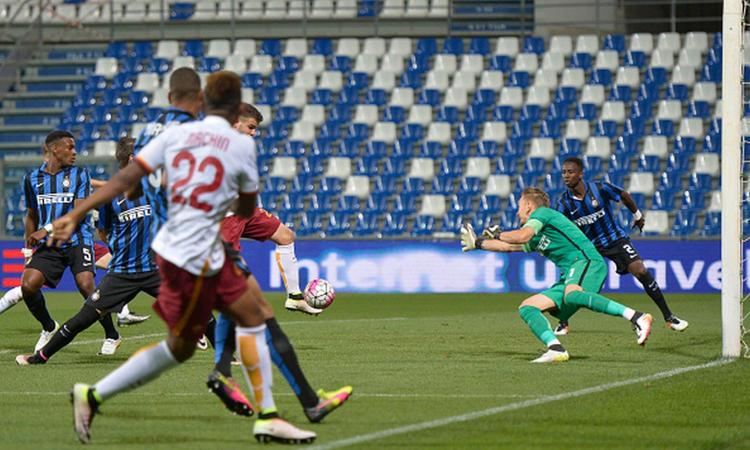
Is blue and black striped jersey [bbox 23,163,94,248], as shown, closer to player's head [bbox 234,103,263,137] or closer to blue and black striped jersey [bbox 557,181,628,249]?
player's head [bbox 234,103,263,137]

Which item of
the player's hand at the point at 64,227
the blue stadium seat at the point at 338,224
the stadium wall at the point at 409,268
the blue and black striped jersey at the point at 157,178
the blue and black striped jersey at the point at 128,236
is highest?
the blue and black striped jersey at the point at 157,178

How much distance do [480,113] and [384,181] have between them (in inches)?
106

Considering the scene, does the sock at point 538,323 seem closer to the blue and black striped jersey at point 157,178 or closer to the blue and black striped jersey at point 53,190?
the blue and black striped jersey at point 53,190

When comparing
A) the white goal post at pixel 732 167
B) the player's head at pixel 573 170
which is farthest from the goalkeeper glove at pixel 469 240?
the player's head at pixel 573 170

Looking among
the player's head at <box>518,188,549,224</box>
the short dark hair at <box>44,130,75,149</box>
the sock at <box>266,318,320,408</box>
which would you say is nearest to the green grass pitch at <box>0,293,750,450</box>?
the sock at <box>266,318,320,408</box>

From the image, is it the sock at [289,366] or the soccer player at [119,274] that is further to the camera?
the soccer player at [119,274]

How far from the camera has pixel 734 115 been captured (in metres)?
12.2

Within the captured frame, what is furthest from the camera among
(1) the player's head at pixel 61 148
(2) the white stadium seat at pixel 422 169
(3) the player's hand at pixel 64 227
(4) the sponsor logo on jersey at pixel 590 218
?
(2) the white stadium seat at pixel 422 169

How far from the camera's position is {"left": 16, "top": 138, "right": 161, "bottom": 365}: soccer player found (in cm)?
1220

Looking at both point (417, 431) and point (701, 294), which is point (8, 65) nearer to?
point (701, 294)

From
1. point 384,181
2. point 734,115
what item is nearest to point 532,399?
point 734,115

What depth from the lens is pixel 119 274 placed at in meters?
12.5

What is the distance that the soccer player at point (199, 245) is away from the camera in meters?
7.33

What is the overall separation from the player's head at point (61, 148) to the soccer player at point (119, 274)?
0.59 m
